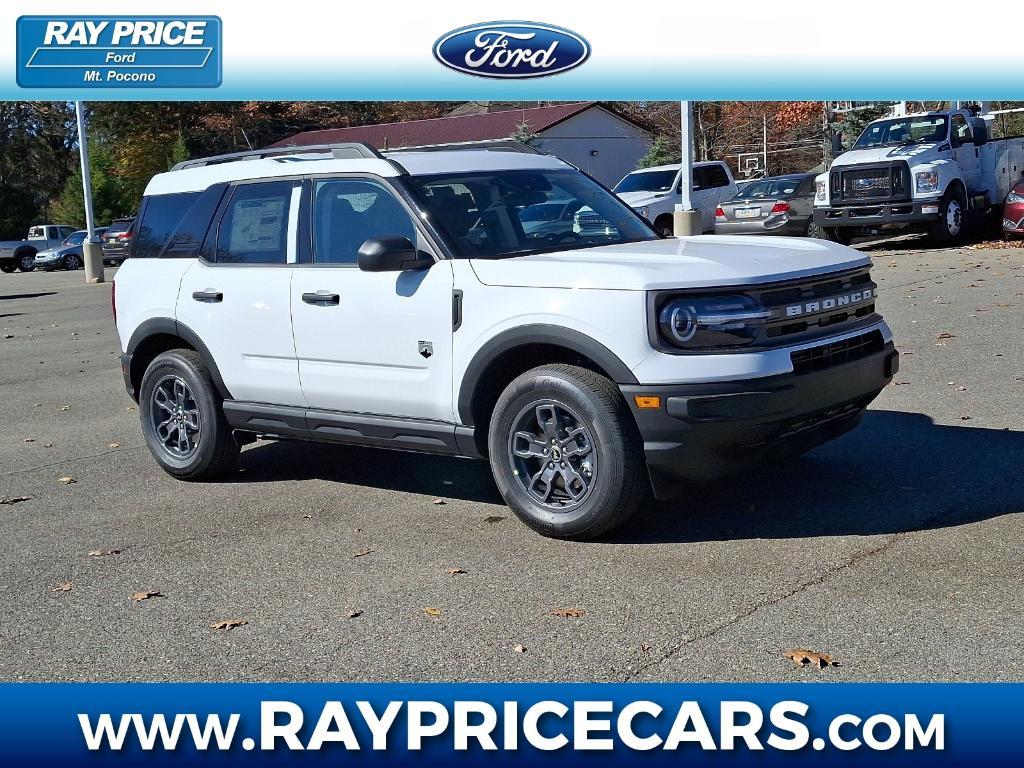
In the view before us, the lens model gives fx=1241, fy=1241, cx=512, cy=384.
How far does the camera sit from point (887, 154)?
2152cm

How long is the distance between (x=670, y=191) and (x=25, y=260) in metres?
27.0

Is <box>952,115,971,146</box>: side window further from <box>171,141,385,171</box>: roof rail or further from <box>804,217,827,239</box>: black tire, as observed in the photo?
<box>171,141,385,171</box>: roof rail

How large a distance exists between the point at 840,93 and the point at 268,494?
33.3ft

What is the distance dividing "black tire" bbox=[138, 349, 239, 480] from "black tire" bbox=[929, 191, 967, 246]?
16.6 metres

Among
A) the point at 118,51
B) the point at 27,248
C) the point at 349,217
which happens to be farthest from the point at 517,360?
the point at 27,248

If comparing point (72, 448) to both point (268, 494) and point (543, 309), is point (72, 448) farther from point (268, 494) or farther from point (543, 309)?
point (543, 309)

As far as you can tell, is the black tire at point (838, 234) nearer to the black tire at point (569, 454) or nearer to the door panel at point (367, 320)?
the door panel at point (367, 320)

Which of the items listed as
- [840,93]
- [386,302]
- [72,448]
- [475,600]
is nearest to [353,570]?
[475,600]

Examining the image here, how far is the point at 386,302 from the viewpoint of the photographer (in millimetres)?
6496

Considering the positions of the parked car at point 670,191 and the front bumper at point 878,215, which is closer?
the front bumper at point 878,215

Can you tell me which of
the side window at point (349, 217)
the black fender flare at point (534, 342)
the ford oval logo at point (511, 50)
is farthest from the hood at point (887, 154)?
the black fender flare at point (534, 342)

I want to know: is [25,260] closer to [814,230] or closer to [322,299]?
[814,230]

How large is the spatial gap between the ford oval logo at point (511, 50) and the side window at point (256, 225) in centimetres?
888

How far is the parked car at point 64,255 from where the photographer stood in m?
42.2
